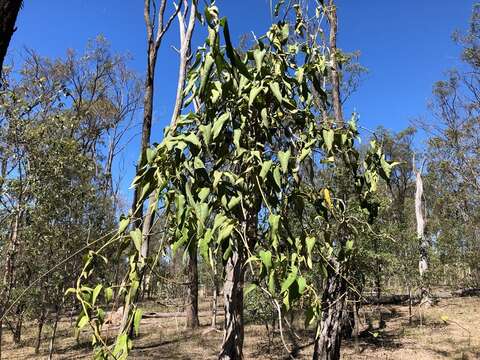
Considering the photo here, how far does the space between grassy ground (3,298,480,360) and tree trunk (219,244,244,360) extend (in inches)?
231

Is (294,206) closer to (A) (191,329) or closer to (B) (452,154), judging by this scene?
(A) (191,329)

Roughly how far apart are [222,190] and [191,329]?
11.4 meters

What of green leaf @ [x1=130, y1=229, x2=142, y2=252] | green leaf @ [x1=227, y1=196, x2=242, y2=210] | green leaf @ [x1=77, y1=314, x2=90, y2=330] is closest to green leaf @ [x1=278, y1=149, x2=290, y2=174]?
green leaf @ [x1=227, y1=196, x2=242, y2=210]

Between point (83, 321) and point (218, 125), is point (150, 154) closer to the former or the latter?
point (218, 125)

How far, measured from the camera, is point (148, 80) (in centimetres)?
748

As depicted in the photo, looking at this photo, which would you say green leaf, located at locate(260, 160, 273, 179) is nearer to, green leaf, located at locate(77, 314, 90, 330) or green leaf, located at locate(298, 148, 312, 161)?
green leaf, located at locate(298, 148, 312, 161)

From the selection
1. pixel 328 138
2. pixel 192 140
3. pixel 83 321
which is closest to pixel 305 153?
pixel 328 138

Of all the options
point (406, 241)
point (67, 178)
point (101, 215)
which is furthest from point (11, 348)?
point (406, 241)

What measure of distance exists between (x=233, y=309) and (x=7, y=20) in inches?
49.0

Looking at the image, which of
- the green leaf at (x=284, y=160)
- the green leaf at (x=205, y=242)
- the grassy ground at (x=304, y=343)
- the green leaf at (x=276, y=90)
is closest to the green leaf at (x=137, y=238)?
the green leaf at (x=205, y=242)

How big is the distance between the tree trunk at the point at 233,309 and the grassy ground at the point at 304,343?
19.2ft

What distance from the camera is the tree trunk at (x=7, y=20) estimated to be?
1.50 meters

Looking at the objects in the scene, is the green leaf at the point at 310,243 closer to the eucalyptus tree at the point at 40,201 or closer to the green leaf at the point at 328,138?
the green leaf at the point at 328,138

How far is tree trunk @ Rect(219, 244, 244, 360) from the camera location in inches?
42.9
